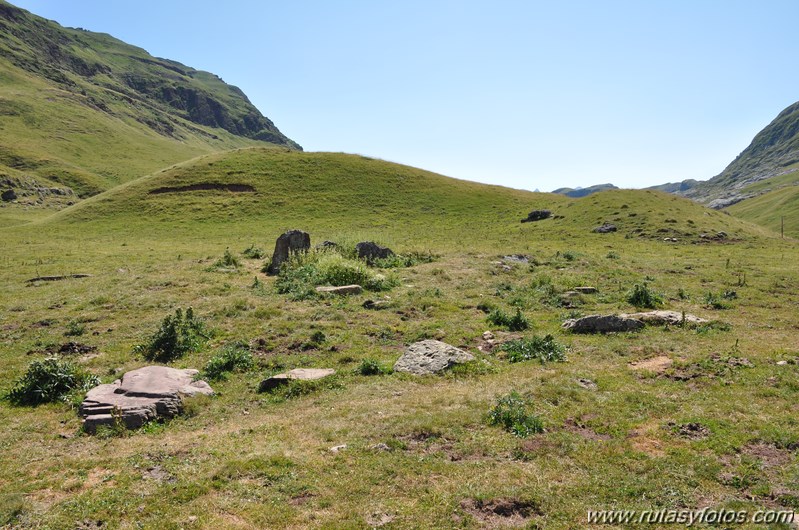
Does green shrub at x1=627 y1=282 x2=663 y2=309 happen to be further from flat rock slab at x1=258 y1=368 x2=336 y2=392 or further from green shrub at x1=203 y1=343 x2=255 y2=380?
green shrub at x1=203 y1=343 x2=255 y2=380

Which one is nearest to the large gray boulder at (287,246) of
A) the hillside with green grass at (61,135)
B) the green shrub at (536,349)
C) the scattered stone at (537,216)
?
the green shrub at (536,349)

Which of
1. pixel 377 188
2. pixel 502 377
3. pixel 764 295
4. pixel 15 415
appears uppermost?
pixel 377 188

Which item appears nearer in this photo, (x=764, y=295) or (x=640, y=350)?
(x=640, y=350)

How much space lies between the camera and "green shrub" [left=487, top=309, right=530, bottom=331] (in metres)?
17.3

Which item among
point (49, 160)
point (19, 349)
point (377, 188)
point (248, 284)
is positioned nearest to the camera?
point (19, 349)

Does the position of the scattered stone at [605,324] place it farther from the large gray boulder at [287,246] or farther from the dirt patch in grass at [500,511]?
the large gray boulder at [287,246]

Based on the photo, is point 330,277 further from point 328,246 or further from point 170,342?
point 170,342

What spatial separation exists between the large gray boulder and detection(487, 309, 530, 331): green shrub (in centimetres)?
1510

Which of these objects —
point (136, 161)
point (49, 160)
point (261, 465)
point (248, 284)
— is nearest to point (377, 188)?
point (248, 284)

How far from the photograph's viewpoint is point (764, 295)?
73.5 ft

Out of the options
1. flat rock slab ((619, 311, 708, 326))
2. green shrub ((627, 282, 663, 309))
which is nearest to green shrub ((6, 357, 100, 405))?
flat rock slab ((619, 311, 708, 326))

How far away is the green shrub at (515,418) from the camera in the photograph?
941 cm

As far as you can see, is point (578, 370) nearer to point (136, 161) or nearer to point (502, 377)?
point (502, 377)

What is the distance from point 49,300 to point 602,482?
25.0m
